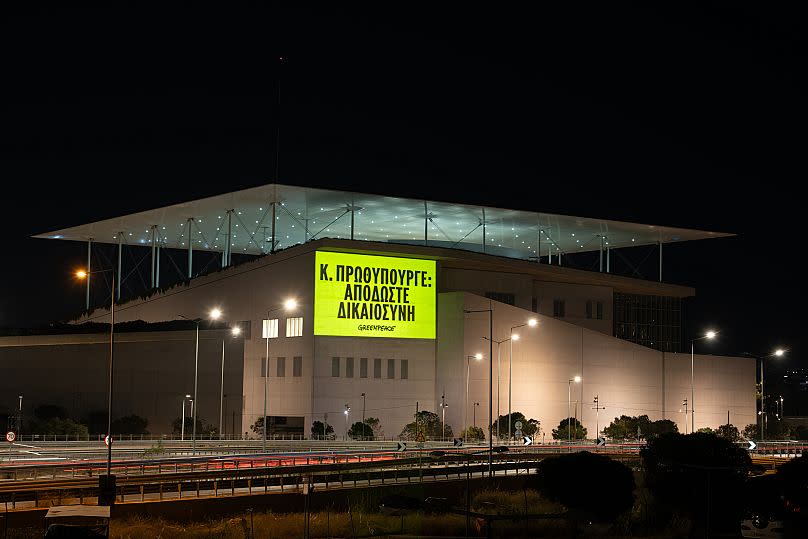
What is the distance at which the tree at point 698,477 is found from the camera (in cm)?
3953

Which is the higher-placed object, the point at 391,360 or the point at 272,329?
the point at 272,329

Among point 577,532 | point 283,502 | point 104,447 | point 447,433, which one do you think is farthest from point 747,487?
point 447,433

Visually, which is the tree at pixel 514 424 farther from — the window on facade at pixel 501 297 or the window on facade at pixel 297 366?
the window on facade at pixel 297 366

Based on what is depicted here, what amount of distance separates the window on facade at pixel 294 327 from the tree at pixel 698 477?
169 ft

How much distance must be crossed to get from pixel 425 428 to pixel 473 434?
12.4 ft

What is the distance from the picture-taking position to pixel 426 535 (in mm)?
37000

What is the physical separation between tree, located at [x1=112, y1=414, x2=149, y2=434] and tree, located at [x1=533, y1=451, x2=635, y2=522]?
52.9 m

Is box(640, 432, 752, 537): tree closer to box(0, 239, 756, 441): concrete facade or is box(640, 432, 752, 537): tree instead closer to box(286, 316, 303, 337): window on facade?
box(0, 239, 756, 441): concrete facade

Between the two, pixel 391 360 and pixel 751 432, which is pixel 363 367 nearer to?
pixel 391 360

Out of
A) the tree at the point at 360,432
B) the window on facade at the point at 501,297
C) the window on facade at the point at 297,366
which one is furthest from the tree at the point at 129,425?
the window on facade at the point at 501,297

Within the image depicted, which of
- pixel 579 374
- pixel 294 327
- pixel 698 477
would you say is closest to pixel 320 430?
pixel 294 327

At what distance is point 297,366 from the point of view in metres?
92.6

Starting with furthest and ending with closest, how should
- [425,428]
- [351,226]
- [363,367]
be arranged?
[351,226]
[363,367]
[425,428]

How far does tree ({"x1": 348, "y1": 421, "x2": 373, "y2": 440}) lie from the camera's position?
8988 cm
